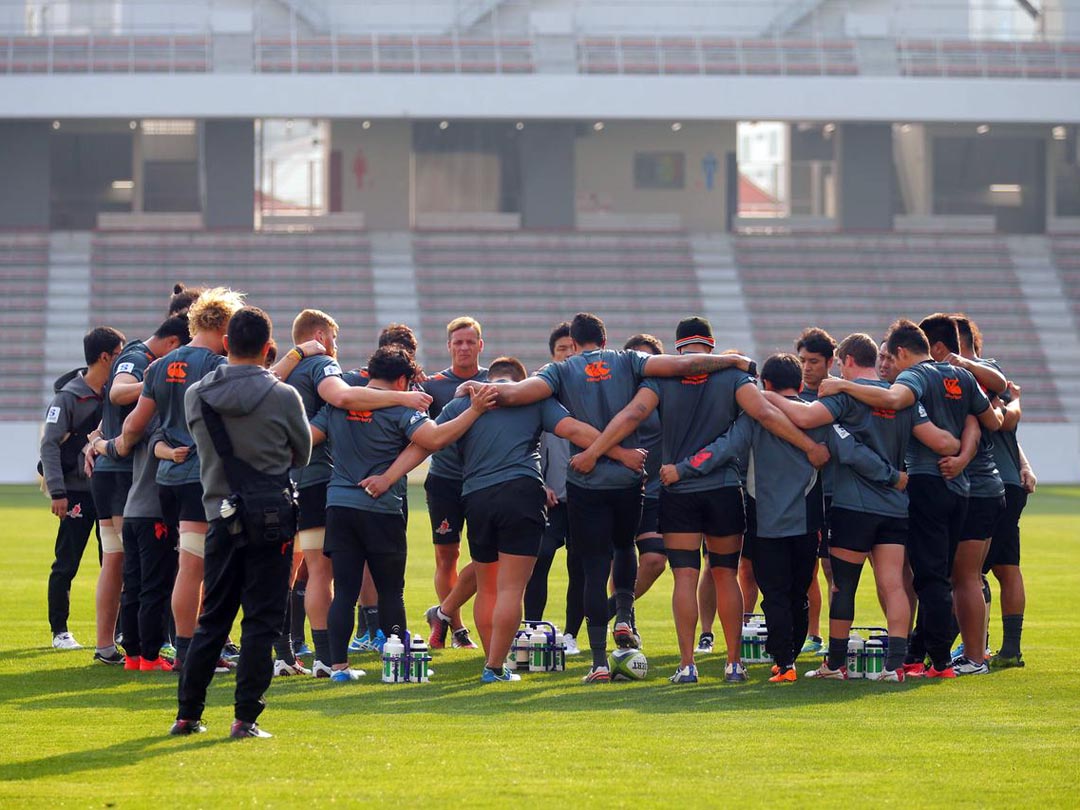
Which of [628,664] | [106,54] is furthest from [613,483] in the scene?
[106,54]

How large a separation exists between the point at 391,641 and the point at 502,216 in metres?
31.2

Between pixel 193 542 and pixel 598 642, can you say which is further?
pixel 598 642

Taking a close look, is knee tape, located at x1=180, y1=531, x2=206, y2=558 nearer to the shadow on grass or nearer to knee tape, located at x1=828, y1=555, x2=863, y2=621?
the shadow on grass

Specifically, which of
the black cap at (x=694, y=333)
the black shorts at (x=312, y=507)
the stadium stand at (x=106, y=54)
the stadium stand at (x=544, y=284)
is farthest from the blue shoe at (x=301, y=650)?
the stadium stand at (x=106, y=54)

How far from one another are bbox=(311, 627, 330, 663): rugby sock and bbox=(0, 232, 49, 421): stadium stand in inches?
918

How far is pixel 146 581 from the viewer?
896cm

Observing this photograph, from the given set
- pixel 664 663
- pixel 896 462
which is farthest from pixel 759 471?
pixel 664 663

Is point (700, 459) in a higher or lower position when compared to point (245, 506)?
higher

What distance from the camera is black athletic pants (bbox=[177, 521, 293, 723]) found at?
274 inches

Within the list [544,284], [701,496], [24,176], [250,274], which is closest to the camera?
[701,496]

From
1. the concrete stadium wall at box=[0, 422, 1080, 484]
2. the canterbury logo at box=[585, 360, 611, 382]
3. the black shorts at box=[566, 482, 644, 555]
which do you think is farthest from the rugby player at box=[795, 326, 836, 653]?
the concrete stadium wall at box=[0, 422, 1080, 484]

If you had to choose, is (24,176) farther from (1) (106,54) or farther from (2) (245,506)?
(2) (245,506)

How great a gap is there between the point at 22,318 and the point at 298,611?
25.7m

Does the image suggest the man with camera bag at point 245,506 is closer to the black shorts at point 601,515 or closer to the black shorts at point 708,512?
the black shorts at point 601,515
